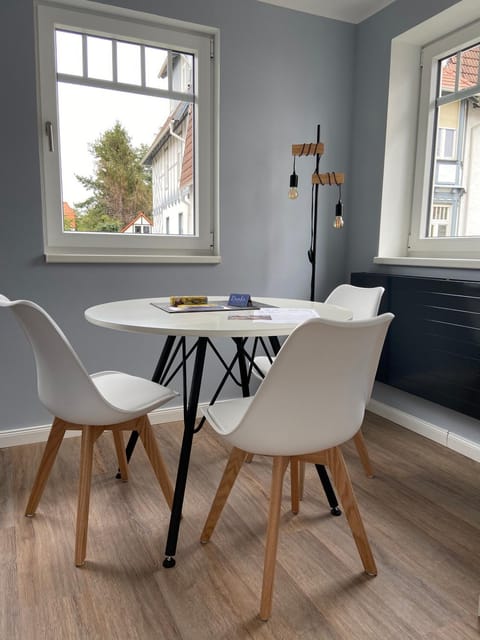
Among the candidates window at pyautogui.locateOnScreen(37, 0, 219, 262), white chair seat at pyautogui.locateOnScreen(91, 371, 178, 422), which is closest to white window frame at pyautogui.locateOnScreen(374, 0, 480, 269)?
window at pyautogui.locateOnScreen(37, 0, 219, 262)

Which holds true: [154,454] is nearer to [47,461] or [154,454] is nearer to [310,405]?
[47,461]

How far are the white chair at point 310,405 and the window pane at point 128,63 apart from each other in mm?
1979

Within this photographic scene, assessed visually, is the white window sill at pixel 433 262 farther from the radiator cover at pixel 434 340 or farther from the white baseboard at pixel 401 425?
the white baseboard at pixel 401 425

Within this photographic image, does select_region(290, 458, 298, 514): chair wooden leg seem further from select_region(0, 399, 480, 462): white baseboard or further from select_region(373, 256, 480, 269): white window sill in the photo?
select_region(373, 256, 480, 269): white window sill

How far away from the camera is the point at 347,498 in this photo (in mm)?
1391

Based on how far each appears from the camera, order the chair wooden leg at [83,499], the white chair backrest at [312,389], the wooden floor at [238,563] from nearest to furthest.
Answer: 1. the white chair backrest at [312,389]
2. the wooden floor at [238,563]
3. the chair wooden leg at [83,499]

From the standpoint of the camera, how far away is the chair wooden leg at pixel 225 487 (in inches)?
58.1

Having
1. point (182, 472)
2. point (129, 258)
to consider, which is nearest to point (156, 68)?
point (129, 258)

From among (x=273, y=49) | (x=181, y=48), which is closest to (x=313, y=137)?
(x=273, y=49)

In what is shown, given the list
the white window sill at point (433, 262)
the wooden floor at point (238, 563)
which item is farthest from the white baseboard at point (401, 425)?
the white window sill at point (433, 262)

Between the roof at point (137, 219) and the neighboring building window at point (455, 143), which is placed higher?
the neighboring building window at point (455, 143)

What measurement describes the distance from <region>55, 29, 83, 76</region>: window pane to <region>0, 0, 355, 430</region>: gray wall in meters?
0.16

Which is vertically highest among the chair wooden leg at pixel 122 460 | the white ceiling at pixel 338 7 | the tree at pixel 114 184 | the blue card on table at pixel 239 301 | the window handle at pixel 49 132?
the white ceiling at pixel 338 7

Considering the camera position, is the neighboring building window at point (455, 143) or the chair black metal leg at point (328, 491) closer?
the chair black metal leg at point (328, 491)
